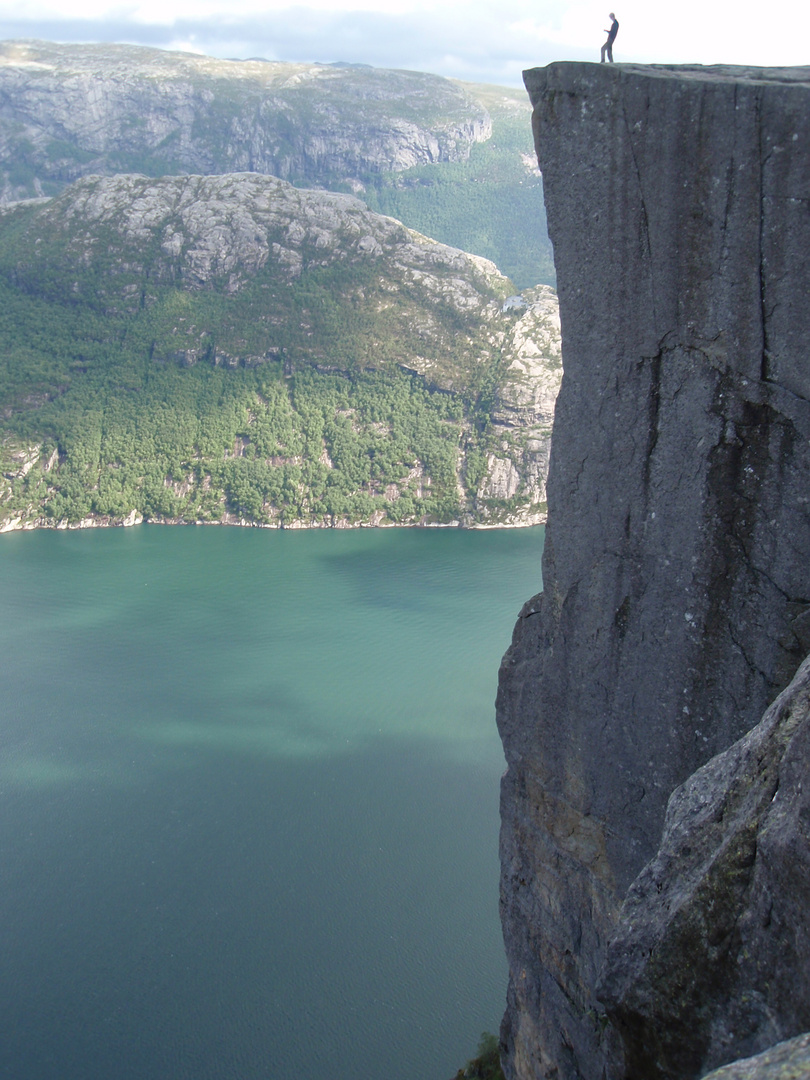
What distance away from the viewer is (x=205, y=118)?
139250 mm

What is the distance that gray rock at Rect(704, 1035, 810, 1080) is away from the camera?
2246mm

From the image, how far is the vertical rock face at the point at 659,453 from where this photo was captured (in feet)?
15.0

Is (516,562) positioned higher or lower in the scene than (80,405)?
lower

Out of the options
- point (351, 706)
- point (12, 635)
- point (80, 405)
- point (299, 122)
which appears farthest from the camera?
point (299, 122)

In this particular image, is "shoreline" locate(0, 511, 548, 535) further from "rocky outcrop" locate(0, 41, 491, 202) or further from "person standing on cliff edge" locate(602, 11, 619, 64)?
"rocky outcrop" locate(0, 41, 491, 202)

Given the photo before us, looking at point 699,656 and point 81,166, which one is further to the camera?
point 81,166

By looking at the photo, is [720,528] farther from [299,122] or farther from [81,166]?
[299,122]

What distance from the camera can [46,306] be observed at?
66.9 meters

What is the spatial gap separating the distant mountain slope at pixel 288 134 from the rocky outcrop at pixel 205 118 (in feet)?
0.64

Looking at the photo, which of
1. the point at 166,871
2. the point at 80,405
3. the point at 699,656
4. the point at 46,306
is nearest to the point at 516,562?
the point at 166,871

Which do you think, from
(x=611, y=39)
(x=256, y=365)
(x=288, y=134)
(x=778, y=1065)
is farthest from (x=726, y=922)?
(x=288, y=134)

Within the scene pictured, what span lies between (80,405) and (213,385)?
9.60m

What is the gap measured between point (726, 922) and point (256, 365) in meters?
65.5

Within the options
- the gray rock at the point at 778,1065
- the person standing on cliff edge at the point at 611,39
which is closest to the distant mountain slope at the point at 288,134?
the person standing on cliff edge at the point at 611,39
